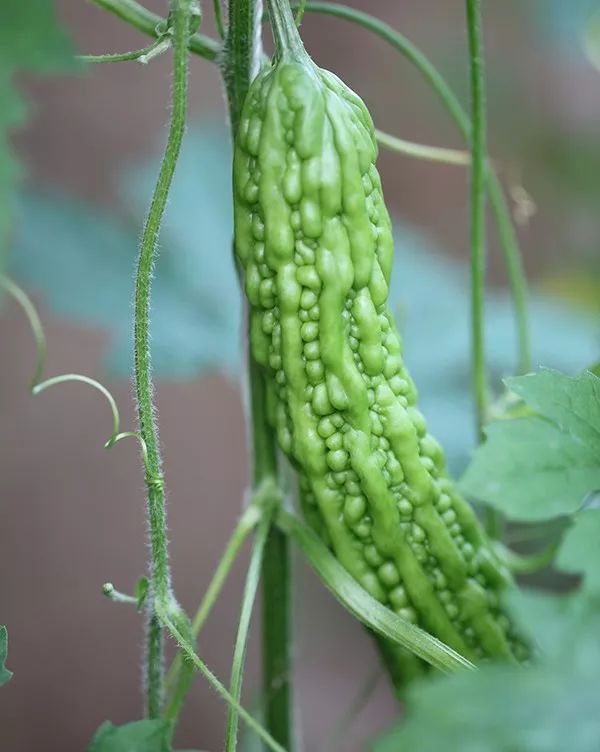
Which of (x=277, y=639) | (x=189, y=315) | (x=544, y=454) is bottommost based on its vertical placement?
(x=277, y=639)

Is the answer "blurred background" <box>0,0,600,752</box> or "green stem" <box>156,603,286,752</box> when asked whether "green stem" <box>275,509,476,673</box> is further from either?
"blurred background" <box>0,0,600,752</box>

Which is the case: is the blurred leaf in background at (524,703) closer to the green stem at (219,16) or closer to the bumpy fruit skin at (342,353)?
the bumpy fruit skin at (342,353)

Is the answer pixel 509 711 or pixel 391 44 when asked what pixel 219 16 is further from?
pixel 509 711

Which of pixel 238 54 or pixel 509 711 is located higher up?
pixel 238 54

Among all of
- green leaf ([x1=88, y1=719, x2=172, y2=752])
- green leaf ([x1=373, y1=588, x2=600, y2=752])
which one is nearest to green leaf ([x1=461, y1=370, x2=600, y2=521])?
green leaf ([x1=373, y1=588, x2=600, y2=752])

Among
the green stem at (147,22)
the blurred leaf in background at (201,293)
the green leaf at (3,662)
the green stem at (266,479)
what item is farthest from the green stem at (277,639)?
the blurred leaf in background at (201,293)

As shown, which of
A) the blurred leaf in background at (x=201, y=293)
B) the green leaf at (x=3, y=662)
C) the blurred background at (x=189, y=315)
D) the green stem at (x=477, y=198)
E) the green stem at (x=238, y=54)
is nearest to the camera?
the green leaf at (x=3, y=662)

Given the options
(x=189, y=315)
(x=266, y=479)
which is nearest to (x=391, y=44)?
(x=266, y=479)
